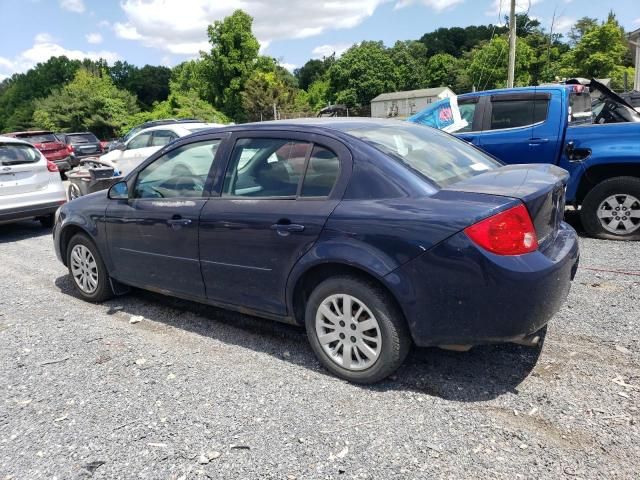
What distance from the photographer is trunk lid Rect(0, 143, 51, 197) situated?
811 cm

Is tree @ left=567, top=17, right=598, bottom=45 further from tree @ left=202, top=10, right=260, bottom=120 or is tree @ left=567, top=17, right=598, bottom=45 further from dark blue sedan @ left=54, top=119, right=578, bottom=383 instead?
dark blue sedan @ left=54, top=119, right=578, bottom=383

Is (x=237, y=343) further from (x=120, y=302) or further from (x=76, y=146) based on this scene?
(x=76, y=146)

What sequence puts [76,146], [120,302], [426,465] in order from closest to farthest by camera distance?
[426,465] < [120,302] < [76,146]

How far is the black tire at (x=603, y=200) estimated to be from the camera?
19.2 feet

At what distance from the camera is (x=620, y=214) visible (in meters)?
6.03

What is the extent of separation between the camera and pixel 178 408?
3.08 meters

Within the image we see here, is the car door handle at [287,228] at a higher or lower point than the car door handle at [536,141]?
lower

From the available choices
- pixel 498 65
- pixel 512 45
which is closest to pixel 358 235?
pixel 512 45

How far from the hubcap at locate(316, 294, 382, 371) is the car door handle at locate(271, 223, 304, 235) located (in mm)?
470

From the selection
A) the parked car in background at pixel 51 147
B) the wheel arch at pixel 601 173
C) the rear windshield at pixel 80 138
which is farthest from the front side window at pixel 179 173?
the rear windshield at pixel 80 138

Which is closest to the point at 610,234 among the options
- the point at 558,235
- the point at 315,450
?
the point at 558,235

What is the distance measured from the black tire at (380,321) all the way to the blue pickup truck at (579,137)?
4.10 m

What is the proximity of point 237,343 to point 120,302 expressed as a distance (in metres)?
1.69

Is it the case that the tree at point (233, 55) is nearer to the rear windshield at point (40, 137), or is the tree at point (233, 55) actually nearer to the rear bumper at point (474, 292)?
Answer: the rear windshield at point (40, 137)
